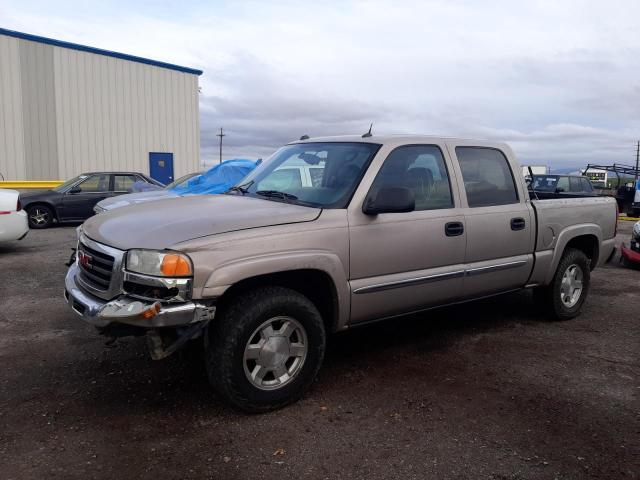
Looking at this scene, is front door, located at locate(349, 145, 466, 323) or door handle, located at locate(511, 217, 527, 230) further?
door handle, located at locate(511, 217, 527, 230)

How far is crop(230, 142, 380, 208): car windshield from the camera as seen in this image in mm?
3973

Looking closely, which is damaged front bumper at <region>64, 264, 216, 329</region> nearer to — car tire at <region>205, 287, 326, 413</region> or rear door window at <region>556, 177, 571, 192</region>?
car tire at <region>205, 287, 326, 413</region>

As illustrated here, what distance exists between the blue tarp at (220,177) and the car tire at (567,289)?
21.1 ft

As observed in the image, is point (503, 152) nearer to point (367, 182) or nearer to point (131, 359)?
point (367, 182)

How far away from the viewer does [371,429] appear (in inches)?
130

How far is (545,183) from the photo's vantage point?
660 inches

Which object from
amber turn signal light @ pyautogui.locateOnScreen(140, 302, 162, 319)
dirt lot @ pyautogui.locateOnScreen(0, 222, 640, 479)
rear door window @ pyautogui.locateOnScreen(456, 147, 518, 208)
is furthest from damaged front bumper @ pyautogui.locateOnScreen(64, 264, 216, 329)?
rear door window @ pyautogui.locateOnScreen(456, 147, 518, 208)

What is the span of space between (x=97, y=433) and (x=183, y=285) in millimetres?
1050

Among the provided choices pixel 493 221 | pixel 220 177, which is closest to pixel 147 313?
pixel 493 221

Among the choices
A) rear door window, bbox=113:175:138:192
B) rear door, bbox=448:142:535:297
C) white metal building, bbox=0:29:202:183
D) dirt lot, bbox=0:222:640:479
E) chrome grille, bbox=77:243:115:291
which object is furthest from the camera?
white metal building, bbox=0:29:202:183

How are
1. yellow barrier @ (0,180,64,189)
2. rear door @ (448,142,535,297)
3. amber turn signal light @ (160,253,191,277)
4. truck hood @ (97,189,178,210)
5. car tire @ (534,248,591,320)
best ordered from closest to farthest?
amber turn signal light @ (160,253,191,277), rear door @ (448,142,535,297), car tire @ (534,248,591,320), truck hood @ (97,189,178,210), yellow barrier @ (0,180,64,189)

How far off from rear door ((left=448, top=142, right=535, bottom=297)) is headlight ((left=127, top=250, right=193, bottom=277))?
7.84 feet

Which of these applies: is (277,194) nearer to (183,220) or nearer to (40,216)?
(183,220)

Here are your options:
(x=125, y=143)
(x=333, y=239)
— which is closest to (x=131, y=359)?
(x=333, y=239)
